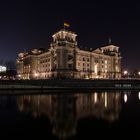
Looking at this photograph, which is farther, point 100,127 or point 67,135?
point 100,127

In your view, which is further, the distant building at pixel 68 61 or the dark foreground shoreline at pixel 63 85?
the distant building at pixel 68 61

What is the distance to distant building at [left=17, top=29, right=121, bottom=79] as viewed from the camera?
105750mm

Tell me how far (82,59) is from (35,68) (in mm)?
32815

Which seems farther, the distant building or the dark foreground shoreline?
the distant building

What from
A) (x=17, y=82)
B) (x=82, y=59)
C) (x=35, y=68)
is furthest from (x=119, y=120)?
(x=35, y=68)

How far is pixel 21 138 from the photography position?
15.9 meters

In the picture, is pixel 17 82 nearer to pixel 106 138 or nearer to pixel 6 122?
pixel 6 122

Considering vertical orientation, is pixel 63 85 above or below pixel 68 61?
below

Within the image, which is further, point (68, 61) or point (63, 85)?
point (68, 61)

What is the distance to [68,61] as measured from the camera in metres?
108

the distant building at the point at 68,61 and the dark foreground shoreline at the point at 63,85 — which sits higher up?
the distant building at the point at 68,61

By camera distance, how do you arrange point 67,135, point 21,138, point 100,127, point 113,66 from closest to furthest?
point 21,138 < point 67,135 < point 100,127 < point 113,66

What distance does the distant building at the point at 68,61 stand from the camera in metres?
106

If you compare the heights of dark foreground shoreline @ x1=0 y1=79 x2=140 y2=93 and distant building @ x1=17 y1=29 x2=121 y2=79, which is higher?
distant building @ x1=17 y1=29 x2=121 y2=79
